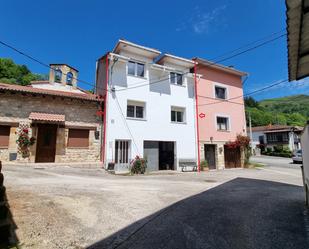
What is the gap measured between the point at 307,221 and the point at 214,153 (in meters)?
14.2

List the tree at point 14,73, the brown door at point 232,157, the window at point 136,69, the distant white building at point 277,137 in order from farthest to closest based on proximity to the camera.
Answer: the distant white building at point 277,137
the tree at point 14,73
the brown door at point 232,157
the window at point 136,69

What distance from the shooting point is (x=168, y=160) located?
17031 millimetres

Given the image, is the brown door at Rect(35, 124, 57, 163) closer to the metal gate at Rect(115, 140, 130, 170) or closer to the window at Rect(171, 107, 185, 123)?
the metal gate at Rect(115, 140, 130, 170)

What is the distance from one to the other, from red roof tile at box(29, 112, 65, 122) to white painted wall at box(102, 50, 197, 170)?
10.1 ft

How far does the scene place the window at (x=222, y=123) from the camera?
63.7 ft

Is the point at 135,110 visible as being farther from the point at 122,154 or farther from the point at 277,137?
the point at 277,137

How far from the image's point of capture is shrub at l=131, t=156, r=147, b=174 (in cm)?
1373

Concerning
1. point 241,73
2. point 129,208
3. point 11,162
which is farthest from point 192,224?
point 241,73

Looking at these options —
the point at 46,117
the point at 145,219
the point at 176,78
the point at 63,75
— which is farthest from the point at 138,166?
the point at 63,75

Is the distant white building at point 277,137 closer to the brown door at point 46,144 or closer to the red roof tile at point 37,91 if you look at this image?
the red roof tile at point 37,91

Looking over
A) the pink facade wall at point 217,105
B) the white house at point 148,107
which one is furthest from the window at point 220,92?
the white house at point 148,107

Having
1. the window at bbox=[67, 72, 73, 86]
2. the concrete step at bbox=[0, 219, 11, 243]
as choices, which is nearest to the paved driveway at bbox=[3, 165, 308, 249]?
the concrete step at bbox=[0, 219, 11, 243]

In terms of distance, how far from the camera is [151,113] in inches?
619

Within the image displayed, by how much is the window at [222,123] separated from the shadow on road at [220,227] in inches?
537
